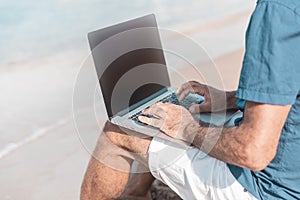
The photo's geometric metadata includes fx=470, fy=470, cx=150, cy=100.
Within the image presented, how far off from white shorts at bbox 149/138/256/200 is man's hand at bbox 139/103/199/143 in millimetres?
65

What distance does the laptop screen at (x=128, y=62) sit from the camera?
173 cm

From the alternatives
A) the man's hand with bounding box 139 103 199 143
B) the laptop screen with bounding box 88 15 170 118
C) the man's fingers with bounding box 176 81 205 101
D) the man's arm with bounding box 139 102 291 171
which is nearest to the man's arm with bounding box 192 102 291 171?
the man's arm with bounding box 139 102 291 171

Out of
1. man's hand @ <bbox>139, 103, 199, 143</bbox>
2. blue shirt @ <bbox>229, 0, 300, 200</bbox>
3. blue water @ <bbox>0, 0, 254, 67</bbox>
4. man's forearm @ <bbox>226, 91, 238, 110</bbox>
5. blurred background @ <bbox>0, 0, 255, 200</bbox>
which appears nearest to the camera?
blue shirt @ <bbox>229, 0, 300, 200</bbox>

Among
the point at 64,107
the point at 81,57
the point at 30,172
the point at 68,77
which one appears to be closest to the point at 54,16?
the point at 81,57

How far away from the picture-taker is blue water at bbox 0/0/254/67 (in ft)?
15.0

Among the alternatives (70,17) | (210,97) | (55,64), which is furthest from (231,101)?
(70,17)

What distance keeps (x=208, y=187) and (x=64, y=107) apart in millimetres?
1819

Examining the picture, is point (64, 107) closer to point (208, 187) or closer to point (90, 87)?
point (90, 87)

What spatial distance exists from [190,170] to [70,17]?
4.15 m

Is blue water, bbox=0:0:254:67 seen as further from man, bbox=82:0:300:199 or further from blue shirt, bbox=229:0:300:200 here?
blue shirt, bbox=229:0:300:200

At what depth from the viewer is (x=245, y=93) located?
1222mm

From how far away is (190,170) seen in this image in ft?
5.08

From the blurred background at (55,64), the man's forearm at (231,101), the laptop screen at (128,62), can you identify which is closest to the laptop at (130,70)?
the laptop screen at (128,62)

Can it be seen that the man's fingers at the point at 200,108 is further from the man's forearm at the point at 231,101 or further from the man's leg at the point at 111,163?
the man's leg at the point at 111,163
